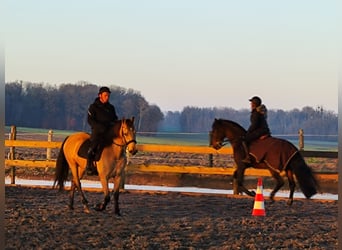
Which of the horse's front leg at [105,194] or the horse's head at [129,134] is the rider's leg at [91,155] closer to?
the horse's front leg at [105,194]

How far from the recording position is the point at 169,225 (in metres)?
7.82

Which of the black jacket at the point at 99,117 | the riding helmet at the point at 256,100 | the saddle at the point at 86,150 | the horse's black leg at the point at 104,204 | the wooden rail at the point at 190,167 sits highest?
the riding helmet at the point at 256,100

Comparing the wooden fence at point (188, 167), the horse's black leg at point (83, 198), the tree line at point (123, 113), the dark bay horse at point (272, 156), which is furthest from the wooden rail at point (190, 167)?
the tree line at point (123, 113)

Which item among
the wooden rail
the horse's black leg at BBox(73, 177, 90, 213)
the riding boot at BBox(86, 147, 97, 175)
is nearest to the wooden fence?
the wooden rail

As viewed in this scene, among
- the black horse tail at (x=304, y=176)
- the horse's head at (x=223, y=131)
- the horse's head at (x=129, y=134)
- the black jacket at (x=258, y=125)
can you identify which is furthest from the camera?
the horse's head at (x=223, y=131)

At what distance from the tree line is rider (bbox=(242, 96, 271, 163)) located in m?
23.6

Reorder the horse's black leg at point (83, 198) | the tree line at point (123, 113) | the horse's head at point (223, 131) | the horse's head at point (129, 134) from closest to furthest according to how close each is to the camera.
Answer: the horse's head at point (129, 134), the horse's black leg at point (83, 198), the horse's head at point (223, 131), the tree line at point (123, 113)

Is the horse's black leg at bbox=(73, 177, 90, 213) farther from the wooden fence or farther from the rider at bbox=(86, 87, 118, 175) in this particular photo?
the wooden fence

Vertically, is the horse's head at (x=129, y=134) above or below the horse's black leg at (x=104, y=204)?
above

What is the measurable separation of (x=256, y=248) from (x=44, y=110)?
3547 centimetres

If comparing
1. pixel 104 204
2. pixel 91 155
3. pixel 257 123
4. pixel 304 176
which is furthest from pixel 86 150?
pixel 304 176

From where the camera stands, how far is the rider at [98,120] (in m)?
8.94

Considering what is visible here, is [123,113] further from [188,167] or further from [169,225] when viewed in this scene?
[169,225]

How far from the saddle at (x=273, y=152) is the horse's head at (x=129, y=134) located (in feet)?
9.07
